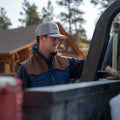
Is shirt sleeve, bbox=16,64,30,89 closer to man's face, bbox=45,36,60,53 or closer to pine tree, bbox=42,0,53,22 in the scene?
man's face, bbox=45,36,60,53

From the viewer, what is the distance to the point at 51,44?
3.64 m

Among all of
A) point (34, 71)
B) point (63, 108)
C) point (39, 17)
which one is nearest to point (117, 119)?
point (63, 108)

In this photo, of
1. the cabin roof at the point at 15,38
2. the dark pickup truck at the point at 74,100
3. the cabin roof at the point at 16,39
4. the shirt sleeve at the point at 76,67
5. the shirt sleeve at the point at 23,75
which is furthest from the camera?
the cabin roof at the point at 15,38

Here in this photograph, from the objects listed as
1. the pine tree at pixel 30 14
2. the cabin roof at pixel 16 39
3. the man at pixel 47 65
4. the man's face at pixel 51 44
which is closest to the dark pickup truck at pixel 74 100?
the man at pixel 47 65

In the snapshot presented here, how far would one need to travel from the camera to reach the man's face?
3592mm

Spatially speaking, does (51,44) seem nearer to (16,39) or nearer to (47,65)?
(47,65)

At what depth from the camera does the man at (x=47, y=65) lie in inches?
131

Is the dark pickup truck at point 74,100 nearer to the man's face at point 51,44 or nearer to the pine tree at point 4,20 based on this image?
the man's face at point 51,44

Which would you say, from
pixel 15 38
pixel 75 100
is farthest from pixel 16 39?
pixel 75 100

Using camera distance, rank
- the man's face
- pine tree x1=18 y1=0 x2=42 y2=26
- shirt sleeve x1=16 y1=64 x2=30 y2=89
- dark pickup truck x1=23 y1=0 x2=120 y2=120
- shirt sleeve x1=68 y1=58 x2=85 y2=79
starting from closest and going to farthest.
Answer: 1. dark pickup truck x1=23 y1=0 x2=120 y2=120
2. shirt sleeve x1=16 y1=64 x2=30 y2=89
3. the man's face
4. shirt sleeve x1=68 y1=58 x2=85 y2=79
5. pine tree x1=18 y1=0 x2=42 y2=26

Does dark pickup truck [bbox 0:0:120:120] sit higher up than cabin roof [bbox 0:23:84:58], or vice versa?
dark pickup truck [bbox 0:0:120:120]

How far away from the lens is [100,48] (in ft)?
9.14

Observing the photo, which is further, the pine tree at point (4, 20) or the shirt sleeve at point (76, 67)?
the pine tree at point (4, 20)

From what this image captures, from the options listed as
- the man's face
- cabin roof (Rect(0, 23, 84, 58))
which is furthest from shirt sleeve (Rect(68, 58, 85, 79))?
cabin roof (Rect(0, 23, 84, 58))
